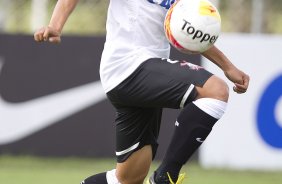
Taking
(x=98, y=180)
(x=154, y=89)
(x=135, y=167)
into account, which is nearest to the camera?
(x=154, y=89)

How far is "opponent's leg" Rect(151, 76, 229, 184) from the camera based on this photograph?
5.71 metres

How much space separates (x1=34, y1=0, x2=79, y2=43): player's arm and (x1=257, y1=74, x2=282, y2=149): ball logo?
19.2 ft

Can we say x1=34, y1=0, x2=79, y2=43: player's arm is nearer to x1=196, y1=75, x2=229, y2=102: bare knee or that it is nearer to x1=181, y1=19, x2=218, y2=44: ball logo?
x1=181, y1=19, x2=218, y2=44: ball logo

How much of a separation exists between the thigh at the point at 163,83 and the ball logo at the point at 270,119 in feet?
18.0

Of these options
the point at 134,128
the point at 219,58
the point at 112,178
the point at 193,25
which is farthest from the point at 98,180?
the point at 193,25

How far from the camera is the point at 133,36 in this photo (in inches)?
244

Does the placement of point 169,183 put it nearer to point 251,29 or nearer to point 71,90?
point 71,90

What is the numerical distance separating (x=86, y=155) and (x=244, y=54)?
7.55ft

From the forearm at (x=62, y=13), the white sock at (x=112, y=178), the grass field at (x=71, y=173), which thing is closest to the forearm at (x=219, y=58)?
the forearm at (x=62, y=13)

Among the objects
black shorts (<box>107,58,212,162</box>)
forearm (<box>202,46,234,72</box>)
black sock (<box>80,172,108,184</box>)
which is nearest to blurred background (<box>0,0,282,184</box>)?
black sock (<box>80,172,108,184</box>)

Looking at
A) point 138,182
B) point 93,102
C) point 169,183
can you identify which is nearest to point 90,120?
point 93,102

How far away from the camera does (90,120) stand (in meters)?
11.7

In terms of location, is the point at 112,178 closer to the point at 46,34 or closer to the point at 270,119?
the point at 46,34

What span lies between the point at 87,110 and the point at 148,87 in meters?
5.78
